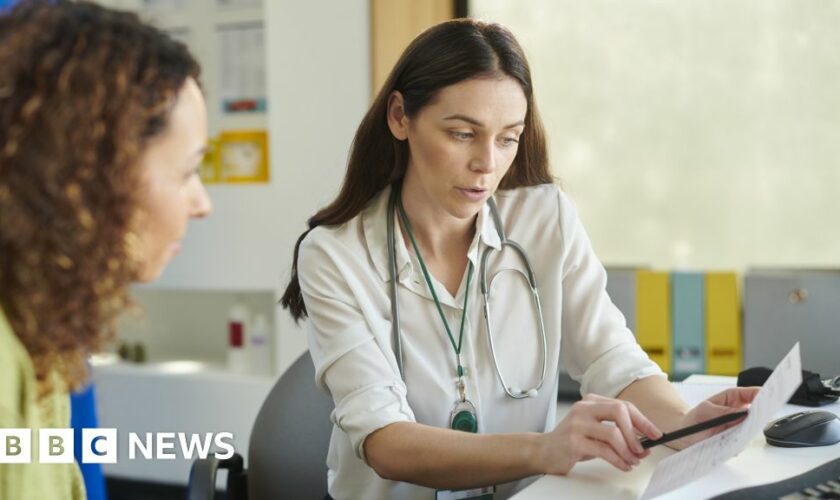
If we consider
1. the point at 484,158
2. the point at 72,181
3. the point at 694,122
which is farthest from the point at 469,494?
the point at 694,122

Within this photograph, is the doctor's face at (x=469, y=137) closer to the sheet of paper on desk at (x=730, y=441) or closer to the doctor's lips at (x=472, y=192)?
the doctor's lips at (x=472, y=192)

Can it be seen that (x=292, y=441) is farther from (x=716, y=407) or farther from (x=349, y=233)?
(x=716, y=407)

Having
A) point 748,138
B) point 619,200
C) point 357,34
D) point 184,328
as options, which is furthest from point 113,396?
point 748,138

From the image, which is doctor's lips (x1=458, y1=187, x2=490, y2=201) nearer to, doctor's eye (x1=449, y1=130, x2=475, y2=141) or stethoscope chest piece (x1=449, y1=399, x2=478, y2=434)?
doctor's eye (x1=449, y1=130, x2=475, y2=141)

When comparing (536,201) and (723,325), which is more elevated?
(536,201)

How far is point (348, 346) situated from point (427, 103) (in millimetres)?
404

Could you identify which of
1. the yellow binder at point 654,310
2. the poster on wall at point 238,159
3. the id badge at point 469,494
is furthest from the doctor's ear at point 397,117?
the poster on wall at point 238,159

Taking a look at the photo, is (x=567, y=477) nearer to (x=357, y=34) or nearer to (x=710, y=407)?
(x=710, y=407)

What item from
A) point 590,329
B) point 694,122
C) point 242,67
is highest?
point 242,67

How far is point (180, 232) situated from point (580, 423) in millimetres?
528

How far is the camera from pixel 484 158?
4.75 ft

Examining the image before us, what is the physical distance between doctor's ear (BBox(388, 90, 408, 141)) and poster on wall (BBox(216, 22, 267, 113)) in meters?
1.80

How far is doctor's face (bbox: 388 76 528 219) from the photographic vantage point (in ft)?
4.75

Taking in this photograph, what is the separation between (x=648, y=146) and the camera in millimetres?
2994
